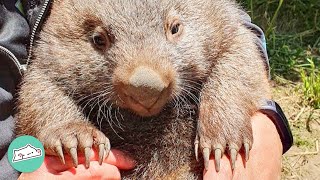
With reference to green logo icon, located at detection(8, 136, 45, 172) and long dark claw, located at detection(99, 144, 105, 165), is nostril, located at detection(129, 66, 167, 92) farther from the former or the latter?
green logo icon, located at detection(8, 136, 45, 172)

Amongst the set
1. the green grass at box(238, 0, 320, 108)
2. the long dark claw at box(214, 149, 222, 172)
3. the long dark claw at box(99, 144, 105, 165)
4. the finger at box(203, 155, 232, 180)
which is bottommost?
the green grass at box(238, 0, 320, 108)

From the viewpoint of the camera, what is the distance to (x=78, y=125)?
233 cm

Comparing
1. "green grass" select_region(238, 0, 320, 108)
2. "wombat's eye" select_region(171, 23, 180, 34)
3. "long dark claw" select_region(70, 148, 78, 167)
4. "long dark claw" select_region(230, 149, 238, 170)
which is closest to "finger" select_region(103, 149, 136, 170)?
"long dark claw" select_region(70, 148, 78, 167)

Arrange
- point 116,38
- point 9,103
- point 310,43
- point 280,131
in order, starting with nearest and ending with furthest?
point 116,38
point 9,103
point 280,131
point 310,43

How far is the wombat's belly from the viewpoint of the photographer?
238 cm

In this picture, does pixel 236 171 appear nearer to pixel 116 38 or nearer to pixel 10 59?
pixel 116 38

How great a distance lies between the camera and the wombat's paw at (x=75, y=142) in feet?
7.38

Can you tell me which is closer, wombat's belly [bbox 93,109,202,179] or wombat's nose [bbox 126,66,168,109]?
wombat's nose [bbox 126,66,168,109]

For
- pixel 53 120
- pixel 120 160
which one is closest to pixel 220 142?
pixel 120 160

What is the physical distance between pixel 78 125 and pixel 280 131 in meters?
0.84

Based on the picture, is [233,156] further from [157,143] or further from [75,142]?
[75,142]

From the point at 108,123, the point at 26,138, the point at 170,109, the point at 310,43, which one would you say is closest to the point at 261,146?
the point at 170,109

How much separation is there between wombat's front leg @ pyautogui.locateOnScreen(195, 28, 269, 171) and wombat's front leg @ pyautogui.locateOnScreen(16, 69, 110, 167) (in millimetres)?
366

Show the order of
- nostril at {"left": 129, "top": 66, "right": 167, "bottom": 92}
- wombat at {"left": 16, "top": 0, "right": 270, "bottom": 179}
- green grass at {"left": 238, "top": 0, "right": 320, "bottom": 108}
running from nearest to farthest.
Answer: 1. nostril at {"left": 129, "top": 66, "right": 167, "bottom": 92}
2. wombat at {"left": 16, "top": 0, "right": 270, "bottom": 179}
3. green grass at {"left": 238, "top": 0, "right": 320, "bottom": 108}
